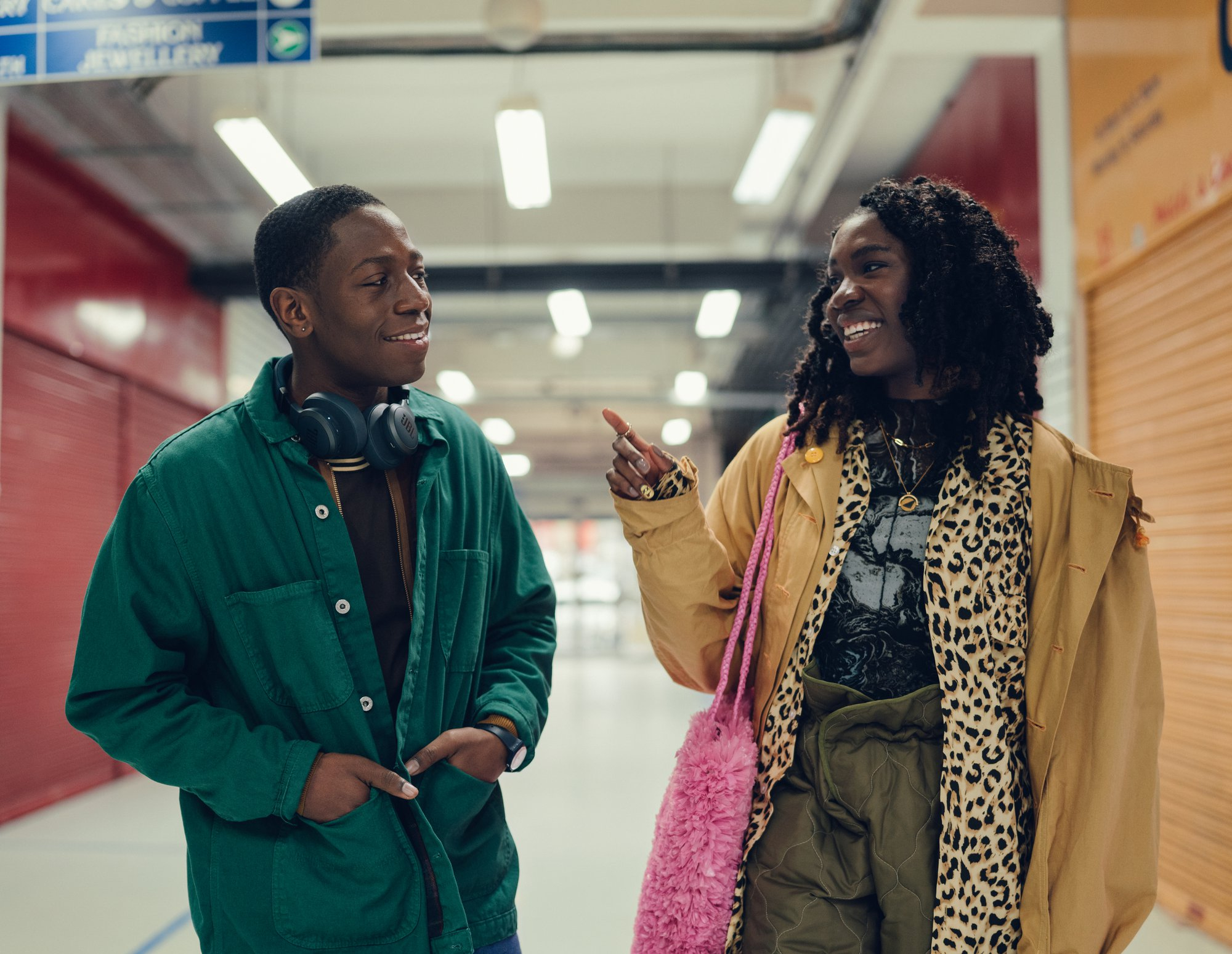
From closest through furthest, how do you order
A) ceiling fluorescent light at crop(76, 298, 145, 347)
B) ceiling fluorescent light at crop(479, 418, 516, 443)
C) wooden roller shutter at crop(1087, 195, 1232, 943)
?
1. wooden roller shutter at crop(1087, 195, 1232, 943)
2. ceiling fluorescent light at crop(76, 298, 145, 347)
3. ceiling fluorescent light at crop(479, 418, 516, 443)

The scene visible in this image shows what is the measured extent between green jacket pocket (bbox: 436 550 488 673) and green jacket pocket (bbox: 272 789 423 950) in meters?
0.24

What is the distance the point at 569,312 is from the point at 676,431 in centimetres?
742

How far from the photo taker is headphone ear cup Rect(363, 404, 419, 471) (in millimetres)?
1473

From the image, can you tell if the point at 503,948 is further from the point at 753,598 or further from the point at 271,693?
the point at 753,598

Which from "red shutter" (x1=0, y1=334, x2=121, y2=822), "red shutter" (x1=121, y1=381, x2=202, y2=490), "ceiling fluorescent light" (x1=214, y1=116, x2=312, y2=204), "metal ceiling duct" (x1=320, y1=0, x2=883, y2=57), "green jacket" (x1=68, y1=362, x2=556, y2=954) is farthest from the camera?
"red shutter" (x1=121, y1=381, x2=202, y2=490)

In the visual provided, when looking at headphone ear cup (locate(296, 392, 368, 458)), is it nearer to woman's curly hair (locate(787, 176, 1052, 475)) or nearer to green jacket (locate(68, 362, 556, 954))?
green jacket (locate(68, 362, 556, 954))

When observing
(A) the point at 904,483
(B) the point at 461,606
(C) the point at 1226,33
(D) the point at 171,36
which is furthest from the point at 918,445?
(D) the point at 171,36

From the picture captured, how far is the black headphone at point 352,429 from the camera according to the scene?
4.72 feet

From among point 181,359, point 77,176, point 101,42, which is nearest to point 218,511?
point 101,42

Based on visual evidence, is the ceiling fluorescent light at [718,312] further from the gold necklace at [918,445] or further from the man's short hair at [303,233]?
the man's short hair at [303,233]

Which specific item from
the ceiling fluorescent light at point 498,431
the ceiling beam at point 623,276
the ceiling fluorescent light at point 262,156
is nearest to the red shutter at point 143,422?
the ceiling beam at point 623,276

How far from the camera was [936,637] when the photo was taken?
1.51 m

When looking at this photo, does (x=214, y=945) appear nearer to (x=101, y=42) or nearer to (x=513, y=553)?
(x=513, y=553)

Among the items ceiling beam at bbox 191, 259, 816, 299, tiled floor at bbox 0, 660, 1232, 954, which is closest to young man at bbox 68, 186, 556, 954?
tiled floor at bbox 0, 660, 1232, 954
